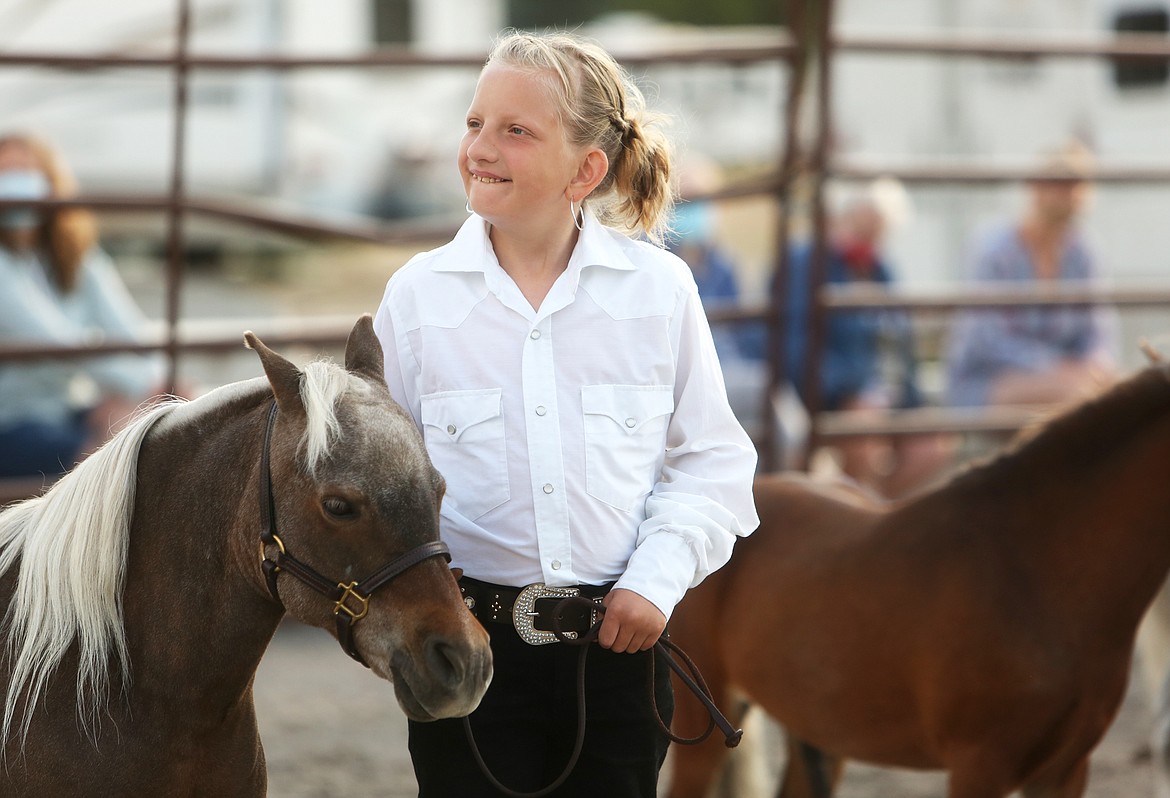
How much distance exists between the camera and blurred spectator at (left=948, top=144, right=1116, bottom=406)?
17.7 ft

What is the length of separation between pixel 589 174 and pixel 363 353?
1.52ft

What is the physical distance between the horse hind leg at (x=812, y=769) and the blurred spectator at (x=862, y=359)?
1923 mm

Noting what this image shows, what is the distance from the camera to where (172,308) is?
460 centimetres

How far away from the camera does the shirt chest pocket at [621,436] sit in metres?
1.91

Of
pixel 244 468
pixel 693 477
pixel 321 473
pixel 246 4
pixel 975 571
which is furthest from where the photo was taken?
pixel 246 4

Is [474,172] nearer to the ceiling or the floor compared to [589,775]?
nearer to the ceiling

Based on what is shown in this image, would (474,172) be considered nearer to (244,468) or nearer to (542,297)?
(542,297)

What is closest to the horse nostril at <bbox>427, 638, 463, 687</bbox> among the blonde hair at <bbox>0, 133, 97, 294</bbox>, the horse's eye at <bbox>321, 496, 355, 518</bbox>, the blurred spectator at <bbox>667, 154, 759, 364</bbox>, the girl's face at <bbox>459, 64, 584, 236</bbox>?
the horse's eye at <bbox>321, 496, 355, 518</bbox>

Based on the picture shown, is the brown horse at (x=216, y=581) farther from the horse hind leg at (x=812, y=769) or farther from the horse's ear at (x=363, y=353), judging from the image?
the horse hind leg at (x=812, y=769)

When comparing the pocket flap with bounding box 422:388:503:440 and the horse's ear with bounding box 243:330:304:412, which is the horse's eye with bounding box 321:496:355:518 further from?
the pocket flap with bounding box 422:388:503:440

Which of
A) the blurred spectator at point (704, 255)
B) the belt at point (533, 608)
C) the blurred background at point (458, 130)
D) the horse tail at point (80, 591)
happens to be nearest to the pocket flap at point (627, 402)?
the belt at point (533, 608)

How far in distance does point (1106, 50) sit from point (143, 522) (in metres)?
4.69

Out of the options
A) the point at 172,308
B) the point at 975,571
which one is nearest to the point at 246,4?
the point at 172,308

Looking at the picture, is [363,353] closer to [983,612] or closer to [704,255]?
[983,612]
